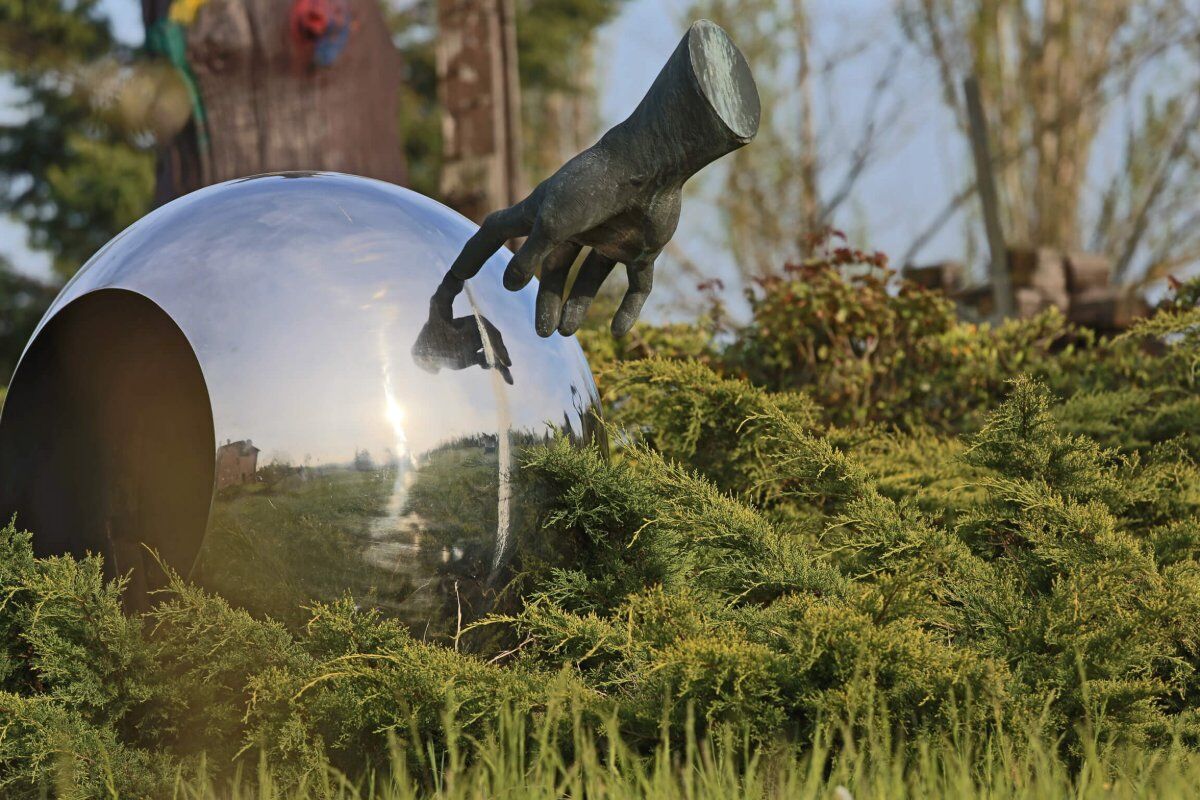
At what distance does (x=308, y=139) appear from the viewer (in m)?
8.56

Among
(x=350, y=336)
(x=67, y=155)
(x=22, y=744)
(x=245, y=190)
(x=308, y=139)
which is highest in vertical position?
(x=67, y=155)

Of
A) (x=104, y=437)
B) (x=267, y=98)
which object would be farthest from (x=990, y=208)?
(x=104, y=437)

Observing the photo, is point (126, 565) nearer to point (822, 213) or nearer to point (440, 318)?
point (440, 318)

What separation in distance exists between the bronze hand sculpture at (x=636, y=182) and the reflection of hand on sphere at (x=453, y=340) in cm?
9

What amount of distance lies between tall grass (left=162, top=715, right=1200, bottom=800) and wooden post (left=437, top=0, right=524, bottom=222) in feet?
25.5

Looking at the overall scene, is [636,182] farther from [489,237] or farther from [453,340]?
[453,340]

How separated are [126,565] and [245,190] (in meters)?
1.10

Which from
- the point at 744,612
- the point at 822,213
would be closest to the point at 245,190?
the point at 744,612

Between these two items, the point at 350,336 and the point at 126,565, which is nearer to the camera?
the point at 350,336

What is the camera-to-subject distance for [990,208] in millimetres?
11203

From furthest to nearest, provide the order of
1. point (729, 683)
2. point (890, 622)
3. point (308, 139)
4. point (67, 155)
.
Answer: point (67, 155) < point (308, 139) < point (890, 622) < point (729, 683)

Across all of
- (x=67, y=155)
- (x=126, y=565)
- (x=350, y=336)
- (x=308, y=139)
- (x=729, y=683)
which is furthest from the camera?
(x=67, y=155)

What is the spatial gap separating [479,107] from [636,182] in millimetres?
7658

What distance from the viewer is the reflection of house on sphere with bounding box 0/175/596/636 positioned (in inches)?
112
